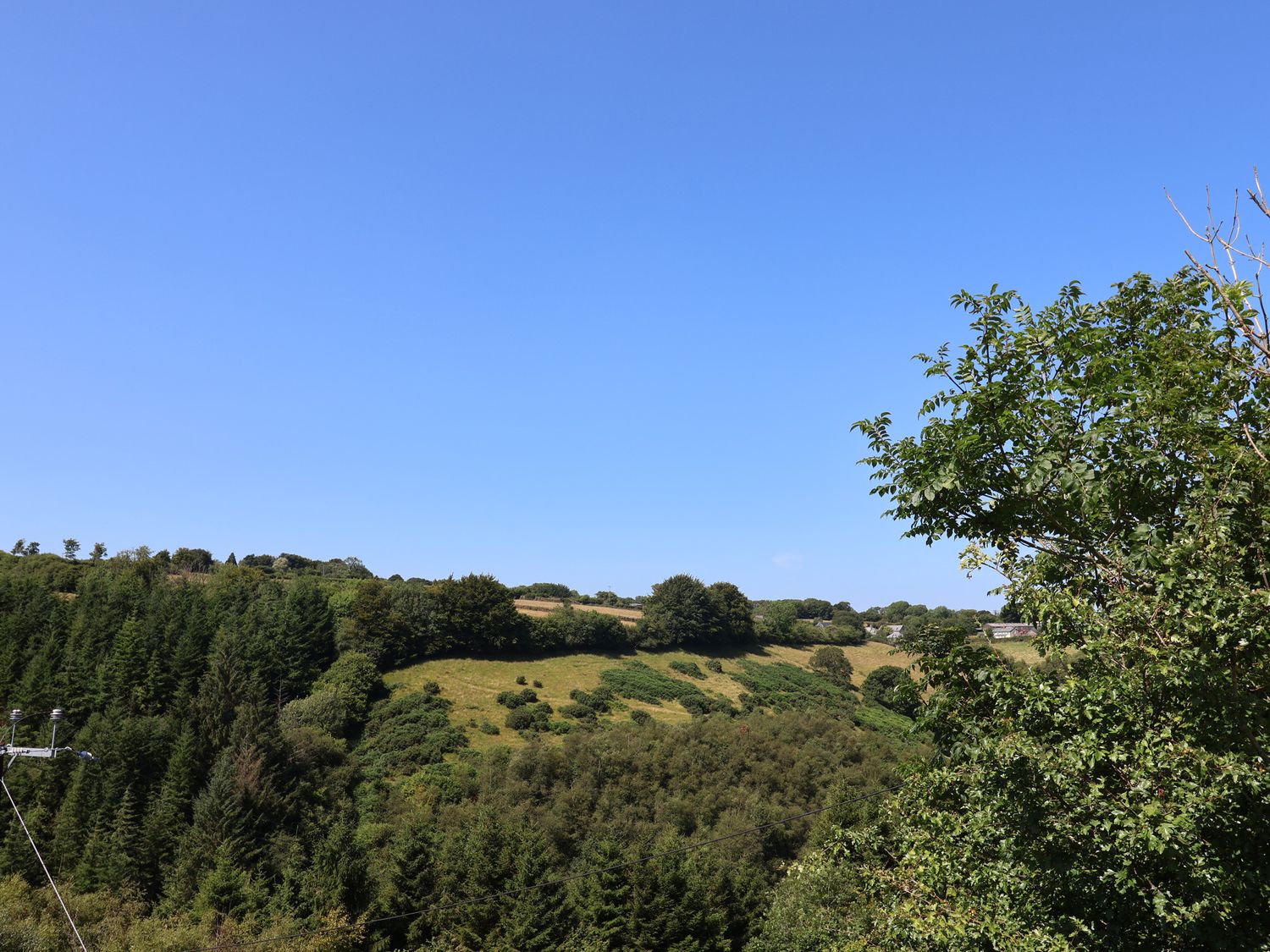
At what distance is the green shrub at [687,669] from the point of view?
89.6 metres

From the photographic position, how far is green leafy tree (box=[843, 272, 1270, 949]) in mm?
7227

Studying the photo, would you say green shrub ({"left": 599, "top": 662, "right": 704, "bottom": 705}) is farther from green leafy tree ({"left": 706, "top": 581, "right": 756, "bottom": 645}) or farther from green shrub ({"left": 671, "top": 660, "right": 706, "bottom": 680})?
green leafy tree ({"left": 706, "top": 581, "right": 756, "bottom": 645})

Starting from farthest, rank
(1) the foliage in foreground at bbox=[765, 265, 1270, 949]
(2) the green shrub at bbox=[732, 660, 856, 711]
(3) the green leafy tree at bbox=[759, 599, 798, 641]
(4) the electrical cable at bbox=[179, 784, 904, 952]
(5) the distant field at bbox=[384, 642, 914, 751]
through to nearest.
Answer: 1. (3) the green leafy tree at bbox=[759, 599, 798, 641]
2. (2) the green shrub at bbox=[732, 660, 856, 711]
3. (5) the distant field at bbox=[384, 642, 914, 751]
4. (4) the electrical cable at bbox=[179, 784, 904, 952]
5. (1) the foliage in foreground at bbox=[765, 265, 1270, 949]

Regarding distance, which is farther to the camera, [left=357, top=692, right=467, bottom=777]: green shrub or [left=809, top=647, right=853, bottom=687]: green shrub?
[left=809, top=647, right=853, bottom=687]: green shrub

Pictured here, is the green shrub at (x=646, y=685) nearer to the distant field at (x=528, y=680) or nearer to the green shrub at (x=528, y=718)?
the distant field at (x=528, y=680)

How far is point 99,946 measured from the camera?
3102 centimetres

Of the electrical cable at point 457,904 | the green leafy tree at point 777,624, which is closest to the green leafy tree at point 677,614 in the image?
the green leafy tree at point 777,624

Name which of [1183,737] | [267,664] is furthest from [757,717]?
[1183,737]

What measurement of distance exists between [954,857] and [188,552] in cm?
12392

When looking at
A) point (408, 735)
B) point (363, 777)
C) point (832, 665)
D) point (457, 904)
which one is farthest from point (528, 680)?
point (832, 665)

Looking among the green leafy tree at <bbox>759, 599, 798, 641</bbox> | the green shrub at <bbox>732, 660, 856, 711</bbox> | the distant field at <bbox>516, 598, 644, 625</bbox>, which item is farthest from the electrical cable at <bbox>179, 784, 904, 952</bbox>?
the green leafy tree at <bbox>759, 599, 798, 641</bbox>

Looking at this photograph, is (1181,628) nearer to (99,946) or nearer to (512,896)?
(512,896)

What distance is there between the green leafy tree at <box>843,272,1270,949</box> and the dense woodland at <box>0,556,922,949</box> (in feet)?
8.40

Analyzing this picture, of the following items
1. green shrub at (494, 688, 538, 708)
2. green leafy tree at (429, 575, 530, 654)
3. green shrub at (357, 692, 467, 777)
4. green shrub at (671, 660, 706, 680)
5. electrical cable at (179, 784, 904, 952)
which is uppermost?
green leafy tree at (429, 575, 530, 654)
